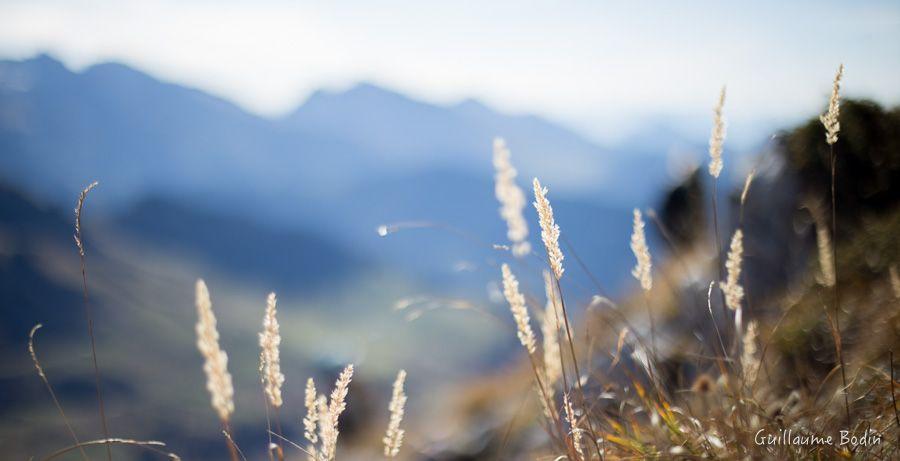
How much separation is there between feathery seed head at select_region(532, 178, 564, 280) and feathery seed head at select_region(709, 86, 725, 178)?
0.88 meters

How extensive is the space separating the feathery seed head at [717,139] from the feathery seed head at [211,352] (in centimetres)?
184

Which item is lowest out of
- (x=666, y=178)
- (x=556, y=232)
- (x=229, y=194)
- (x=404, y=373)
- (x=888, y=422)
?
(x=888, y=422)

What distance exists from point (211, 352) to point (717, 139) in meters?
1.92

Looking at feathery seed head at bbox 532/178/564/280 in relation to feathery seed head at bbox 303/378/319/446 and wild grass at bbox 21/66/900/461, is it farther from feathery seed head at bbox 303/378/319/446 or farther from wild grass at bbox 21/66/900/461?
feathery seed head at bbox 303/378/319/446

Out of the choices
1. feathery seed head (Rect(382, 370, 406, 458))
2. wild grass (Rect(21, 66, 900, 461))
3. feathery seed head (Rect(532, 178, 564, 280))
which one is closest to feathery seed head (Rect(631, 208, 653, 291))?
wild grass (Rect(21, 66, 900, 461))

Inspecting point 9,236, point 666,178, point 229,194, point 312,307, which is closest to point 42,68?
point 229,194

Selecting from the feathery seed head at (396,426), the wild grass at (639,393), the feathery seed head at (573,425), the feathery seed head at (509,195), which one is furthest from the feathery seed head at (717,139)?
the feathery seed head at (396,426)

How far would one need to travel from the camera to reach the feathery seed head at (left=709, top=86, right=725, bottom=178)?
216cm

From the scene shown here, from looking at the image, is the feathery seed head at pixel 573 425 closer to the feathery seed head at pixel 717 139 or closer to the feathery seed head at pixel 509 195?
the feathery seed head at pixel 509 195

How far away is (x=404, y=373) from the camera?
1.78 m

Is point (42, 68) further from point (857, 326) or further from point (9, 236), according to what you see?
point (857, 326)

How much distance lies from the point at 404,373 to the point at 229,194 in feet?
579

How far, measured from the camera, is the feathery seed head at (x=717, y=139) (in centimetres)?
216

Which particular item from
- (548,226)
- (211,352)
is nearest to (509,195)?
(548,226)
